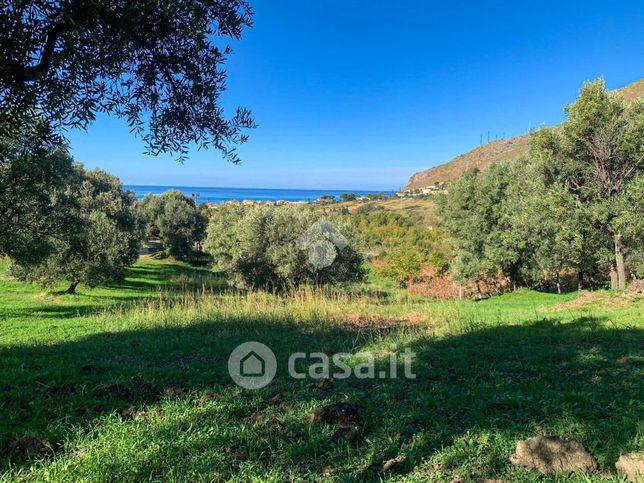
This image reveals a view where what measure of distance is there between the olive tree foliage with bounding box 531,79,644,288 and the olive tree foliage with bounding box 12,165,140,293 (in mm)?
19038

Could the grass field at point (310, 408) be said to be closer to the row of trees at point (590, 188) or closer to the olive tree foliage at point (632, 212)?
the olive tree foliage at point (632, 212)

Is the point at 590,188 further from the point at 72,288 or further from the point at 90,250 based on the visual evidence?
the point at 72,288

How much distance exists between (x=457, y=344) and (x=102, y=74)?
6446mm

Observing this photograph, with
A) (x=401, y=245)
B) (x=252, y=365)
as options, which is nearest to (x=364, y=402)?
(x=252, y=365)

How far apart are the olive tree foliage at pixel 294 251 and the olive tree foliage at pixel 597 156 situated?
33.4 feet

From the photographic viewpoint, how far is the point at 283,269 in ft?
65.8

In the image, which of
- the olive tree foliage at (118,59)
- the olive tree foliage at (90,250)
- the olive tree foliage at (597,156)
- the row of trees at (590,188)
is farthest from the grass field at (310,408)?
the olive tree foliage at (90,250)

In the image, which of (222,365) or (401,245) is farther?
(401,245)

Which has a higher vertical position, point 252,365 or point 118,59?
point 118,59

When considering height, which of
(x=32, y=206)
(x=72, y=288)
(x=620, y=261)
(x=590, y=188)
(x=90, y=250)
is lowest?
(x=72, y=288)

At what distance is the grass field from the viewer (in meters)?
2.71

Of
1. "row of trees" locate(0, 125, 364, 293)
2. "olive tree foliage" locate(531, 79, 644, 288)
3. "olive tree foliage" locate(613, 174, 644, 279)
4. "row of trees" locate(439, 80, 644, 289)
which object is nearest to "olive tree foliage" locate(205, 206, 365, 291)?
"row of trees" locate(0, 125, 364, 293)

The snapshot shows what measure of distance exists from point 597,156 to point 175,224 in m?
36.9

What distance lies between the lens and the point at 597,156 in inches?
589
